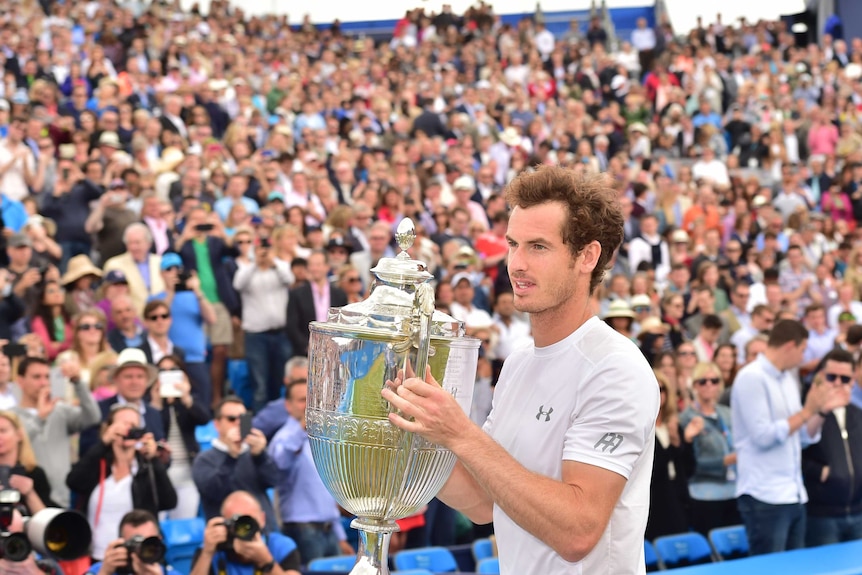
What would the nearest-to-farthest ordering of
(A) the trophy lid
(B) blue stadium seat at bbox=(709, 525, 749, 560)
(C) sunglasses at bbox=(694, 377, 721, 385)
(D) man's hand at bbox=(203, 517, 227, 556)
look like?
(A) the trophy lid < (D) man's hand at bbox=(203, 517, 227, 556) < (B) blue stadium seat at bbox=(709, 525, 749, 560) < (C) sunglasses at bbox=(694, 377, 721, 385)

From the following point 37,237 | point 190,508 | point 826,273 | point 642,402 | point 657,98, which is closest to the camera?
point 642,402

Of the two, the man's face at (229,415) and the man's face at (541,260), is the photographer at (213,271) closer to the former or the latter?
the man's face at (229,415)

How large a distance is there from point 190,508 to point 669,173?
426 inches

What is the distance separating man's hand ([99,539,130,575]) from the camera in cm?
516

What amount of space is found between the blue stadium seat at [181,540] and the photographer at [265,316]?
293 centimetres

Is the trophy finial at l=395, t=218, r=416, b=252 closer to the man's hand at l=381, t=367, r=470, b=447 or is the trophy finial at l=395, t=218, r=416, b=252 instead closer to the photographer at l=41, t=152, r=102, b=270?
the man's hand at l=381, t=367, r=470, b=447

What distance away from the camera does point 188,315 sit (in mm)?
8930

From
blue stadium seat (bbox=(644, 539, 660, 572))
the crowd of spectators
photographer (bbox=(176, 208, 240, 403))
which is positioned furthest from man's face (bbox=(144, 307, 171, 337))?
blue stadium seat (bbox=(644, 539, 660, 572))

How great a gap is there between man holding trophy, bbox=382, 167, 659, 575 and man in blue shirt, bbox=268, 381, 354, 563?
14.5 feet

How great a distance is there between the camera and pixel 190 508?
6.92 meters

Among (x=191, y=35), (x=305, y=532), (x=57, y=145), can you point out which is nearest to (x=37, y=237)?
(x=57, y=145)

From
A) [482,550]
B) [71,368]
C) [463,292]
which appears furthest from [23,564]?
[463,292]

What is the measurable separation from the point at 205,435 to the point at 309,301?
1.80 metres

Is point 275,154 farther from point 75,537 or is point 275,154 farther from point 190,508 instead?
point 75,537
